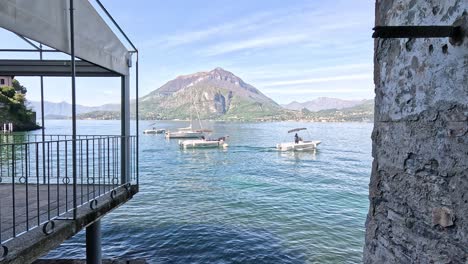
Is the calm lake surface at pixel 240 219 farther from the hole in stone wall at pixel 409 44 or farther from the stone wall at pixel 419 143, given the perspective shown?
the hole in stone wall at pixel 409 44

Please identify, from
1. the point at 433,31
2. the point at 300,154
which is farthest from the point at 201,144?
the point at 433,31

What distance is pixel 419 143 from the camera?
8.51 ft

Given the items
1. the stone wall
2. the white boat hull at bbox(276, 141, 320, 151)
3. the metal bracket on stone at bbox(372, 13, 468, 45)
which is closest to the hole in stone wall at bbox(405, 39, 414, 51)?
the stone wall

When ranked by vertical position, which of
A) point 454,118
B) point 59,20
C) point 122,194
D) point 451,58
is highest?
point 59,20

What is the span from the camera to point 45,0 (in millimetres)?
3857

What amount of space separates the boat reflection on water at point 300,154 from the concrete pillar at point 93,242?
137 ft

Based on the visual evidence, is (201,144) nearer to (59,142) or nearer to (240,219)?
(240,219)

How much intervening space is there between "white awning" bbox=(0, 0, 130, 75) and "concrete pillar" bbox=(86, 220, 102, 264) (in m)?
3.31

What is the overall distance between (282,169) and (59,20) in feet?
113

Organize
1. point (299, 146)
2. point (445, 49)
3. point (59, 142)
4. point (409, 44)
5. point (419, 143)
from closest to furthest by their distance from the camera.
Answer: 1. point (445, 49)
2. point (419, 143)
3. point (409, 44)
4. point (59, 142)
5. point (299, 146)

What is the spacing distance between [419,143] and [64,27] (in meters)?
4.21

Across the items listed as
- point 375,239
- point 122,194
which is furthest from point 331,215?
point 375,239

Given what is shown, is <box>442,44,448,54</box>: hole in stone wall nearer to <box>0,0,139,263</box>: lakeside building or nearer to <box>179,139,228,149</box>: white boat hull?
<box>0,0,139,263</box>: lakeside building

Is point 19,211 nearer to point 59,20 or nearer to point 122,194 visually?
point 122,194
